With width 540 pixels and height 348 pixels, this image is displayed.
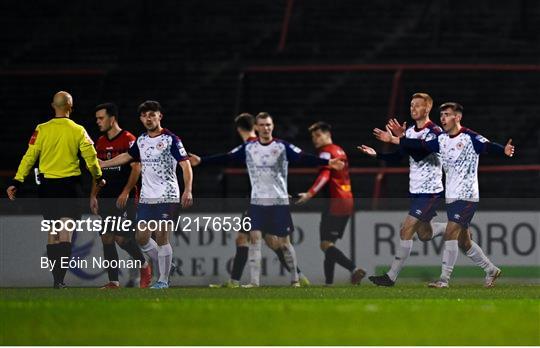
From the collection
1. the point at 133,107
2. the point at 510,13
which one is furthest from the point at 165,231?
the point at 510,13

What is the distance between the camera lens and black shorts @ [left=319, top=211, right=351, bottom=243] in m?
15.8

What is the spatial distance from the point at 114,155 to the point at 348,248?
3.15m

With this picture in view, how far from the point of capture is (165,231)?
14.0 m

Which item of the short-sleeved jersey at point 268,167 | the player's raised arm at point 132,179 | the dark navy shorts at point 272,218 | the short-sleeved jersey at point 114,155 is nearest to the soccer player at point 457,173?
the short-sleeved jersey at point 268,167

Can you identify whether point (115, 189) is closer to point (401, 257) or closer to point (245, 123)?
point (245, 123)

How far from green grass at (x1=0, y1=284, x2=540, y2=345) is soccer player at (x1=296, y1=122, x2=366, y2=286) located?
7.52 feet

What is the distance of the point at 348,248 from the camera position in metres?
16.1

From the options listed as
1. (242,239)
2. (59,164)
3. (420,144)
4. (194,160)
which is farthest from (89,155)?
(420,144)

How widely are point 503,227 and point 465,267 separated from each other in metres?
0.64

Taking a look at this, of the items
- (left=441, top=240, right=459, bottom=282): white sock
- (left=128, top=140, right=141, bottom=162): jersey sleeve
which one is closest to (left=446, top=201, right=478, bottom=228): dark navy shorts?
(left=441, top=240, right=459, bottom=282): white sock

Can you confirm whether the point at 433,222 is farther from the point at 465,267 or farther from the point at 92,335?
the point at 92,335

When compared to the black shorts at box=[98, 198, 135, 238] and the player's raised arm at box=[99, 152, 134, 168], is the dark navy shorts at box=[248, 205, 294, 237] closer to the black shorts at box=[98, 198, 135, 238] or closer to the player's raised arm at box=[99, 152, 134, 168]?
the black shorts at box=[98, 198, 135, 238]

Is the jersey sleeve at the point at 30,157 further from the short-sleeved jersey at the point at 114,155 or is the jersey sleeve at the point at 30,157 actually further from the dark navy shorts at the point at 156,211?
the dark navy shorts at the point at 156,211

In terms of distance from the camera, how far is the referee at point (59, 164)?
13.5m
